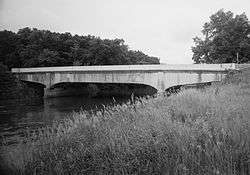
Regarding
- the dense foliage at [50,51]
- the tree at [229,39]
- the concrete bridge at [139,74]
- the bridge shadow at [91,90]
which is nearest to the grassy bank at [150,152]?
the concrete bridge at [139,74]

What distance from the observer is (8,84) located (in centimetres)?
4194

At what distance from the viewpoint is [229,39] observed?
39.5m

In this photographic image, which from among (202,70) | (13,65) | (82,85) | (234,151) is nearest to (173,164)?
(234,151)

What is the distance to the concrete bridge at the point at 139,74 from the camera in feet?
90.6

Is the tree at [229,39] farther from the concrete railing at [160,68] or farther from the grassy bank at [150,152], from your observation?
the grassy bank at [150,152]

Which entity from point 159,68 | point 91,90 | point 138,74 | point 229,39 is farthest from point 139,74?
point 91,90

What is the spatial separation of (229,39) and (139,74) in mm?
17352

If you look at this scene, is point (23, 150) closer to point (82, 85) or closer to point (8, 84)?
point (8, 84)

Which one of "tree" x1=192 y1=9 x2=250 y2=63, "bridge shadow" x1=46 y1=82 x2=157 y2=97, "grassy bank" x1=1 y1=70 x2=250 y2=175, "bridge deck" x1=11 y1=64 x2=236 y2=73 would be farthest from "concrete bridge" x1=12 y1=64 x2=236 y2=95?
"grassy bank" x1=1 y1=70 x2=250 y2=175

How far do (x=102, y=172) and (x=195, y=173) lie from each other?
1.85 meters

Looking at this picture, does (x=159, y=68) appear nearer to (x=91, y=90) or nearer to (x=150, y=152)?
(x=150, y=152)

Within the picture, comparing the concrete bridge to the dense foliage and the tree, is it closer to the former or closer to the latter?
the dense foliage

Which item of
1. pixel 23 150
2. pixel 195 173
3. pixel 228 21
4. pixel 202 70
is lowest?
pixel 23 150

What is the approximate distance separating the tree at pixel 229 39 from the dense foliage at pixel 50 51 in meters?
23.6
